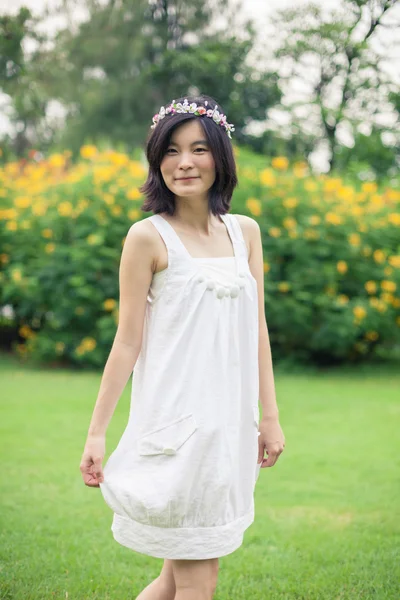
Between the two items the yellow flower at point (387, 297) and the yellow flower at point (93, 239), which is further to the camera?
the yellow flower at point (387, 297)

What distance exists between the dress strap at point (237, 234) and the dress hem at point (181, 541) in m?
0.75

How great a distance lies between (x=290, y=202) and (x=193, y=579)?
5.68m

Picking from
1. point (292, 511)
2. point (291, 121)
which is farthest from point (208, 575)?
point (291, 121)

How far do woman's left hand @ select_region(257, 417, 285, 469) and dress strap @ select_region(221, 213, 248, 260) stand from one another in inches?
19.4

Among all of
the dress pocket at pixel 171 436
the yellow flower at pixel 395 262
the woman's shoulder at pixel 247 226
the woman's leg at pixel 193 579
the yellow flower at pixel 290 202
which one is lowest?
the woman's leg at pixel 193 579

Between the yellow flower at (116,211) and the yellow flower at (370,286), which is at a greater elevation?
the yellow flower at (116,211)

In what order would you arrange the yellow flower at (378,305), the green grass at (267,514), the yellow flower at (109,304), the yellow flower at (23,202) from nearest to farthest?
the green grass at (267,514), the yellow flower at (109,304), the yellow flower at (378,305), the yellow flower at (23,202)

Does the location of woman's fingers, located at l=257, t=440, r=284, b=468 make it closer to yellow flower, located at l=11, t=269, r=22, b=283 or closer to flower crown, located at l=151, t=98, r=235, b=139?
flower crown, located at l=151, t=98, r=235, b=139

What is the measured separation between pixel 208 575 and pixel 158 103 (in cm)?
2069

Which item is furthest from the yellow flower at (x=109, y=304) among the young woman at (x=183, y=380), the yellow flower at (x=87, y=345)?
the young woman at (x=183, y=380)

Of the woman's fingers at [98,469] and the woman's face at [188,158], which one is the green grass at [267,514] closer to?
the woman's fingers at [98,469]

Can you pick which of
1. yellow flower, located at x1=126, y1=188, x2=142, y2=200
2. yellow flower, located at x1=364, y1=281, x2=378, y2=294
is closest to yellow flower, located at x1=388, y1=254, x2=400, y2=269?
yellow flower, located at x1=364, y1=281, x2=378, y2=294

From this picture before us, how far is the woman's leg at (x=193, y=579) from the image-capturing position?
6.57 feet

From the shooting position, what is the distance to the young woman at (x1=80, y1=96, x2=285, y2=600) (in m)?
1.99
